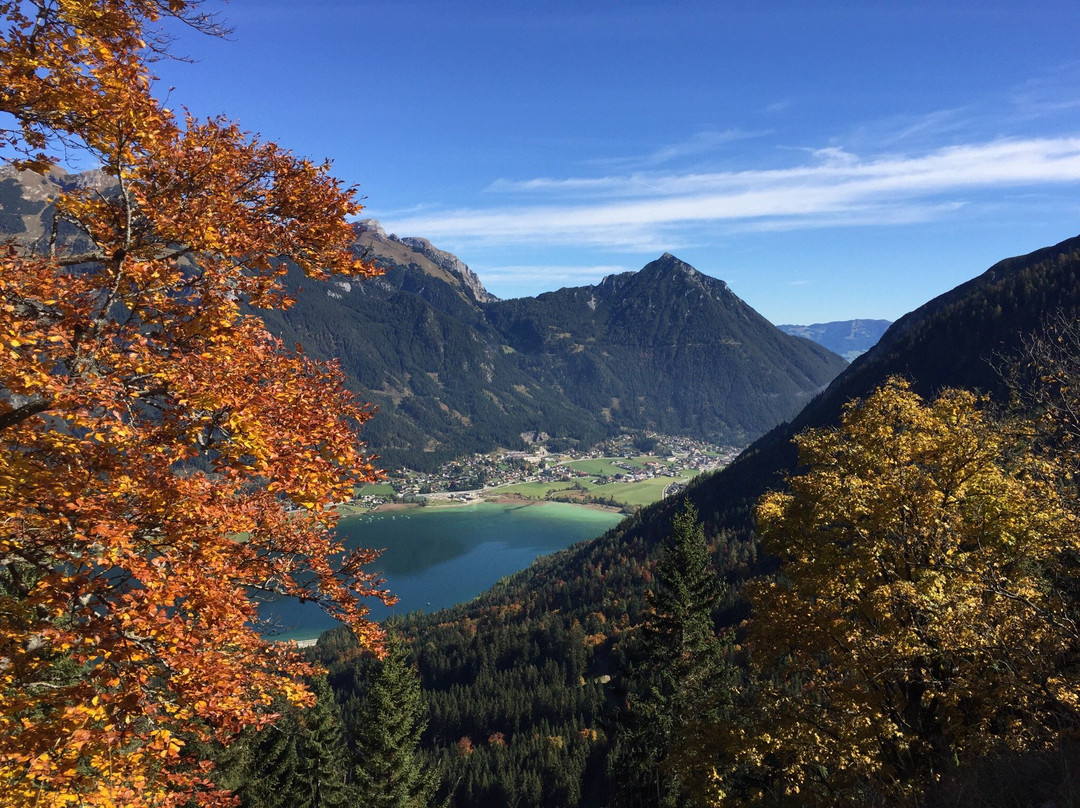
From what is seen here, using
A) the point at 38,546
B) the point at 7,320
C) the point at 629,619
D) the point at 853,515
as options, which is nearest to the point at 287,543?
the point at 38,546

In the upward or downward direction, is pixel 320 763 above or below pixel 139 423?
below

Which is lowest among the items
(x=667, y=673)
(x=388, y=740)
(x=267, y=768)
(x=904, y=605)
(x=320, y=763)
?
(x=320, y=763)

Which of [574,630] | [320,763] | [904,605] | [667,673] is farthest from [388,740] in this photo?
[574,630]

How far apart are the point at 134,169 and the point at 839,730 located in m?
16.9

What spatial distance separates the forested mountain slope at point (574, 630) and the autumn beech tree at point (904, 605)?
1695 centimetres

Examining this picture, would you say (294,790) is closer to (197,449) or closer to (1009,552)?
(197,449)

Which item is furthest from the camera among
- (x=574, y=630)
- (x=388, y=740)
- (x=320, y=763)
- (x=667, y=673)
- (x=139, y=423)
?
(x=574, y=630)

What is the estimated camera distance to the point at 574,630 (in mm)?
120250

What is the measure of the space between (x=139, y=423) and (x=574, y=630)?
4842 inches

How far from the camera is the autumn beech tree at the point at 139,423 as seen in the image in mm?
6508

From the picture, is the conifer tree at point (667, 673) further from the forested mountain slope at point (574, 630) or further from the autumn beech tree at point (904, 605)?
the autumn beech tree at point (904, 605)

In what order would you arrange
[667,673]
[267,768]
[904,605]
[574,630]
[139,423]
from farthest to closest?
[574,630], [267,768], [667,673], [904,605], [139,423]

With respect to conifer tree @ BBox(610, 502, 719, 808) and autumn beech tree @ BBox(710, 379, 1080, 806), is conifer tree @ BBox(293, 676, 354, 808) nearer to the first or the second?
conifer tree @ BBox(610, 502, 719, 808)

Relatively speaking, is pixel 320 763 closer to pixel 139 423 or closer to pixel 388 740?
pixel 388 740
